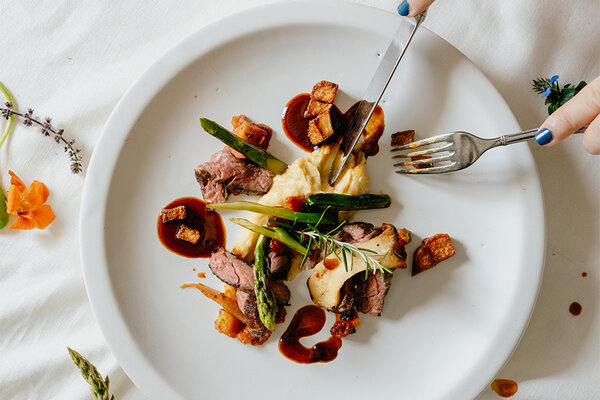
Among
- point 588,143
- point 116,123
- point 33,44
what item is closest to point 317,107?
point 116,123

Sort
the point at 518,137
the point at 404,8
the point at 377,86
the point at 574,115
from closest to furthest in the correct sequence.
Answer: the point at 574,115, the point at 404,8, the point at 518,137, the point at 377,86

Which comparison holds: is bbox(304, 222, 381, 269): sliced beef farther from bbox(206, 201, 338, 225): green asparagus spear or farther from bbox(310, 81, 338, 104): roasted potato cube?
bbox(310, 81, 338, 104): roasted potato cube

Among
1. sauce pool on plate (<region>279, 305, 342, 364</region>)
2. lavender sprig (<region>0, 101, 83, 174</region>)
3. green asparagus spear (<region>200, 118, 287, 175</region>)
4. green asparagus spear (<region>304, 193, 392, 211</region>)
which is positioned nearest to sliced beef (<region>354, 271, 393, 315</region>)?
sauce pool on plate (<region>279, 305, 342, 364</region>)

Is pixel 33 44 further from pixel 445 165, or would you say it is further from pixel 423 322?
pixel 423 322

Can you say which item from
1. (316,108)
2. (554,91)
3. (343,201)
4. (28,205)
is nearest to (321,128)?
(316,108)

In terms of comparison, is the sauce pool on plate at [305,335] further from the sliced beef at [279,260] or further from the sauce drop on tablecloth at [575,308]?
the sauce drop on tablecloth at [575,308]

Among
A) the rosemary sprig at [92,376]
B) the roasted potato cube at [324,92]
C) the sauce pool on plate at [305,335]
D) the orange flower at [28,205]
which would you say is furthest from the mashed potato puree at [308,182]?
the orange flower at [28,205]

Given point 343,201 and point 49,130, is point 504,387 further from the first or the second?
point 49,130
